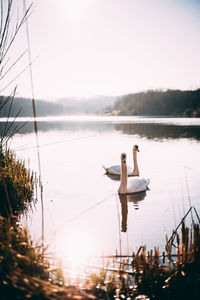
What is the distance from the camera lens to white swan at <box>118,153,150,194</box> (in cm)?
988

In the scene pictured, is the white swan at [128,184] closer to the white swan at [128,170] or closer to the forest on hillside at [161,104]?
the white swan at [128,170]

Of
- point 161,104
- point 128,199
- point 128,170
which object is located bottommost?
point 128,199

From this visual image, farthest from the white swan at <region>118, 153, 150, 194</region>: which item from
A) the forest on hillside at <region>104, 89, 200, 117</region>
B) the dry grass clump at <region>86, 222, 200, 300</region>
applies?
the forest on hillside at <region>104, 89, 200, 117</region>

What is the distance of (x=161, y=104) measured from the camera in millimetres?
140000

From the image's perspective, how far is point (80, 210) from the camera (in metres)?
8.77

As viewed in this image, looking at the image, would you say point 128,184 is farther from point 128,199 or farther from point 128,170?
point 128,170

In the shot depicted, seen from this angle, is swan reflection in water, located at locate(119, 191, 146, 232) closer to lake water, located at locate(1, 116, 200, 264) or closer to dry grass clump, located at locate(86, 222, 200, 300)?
lake water, located at locate(1, 116, 200, 264)

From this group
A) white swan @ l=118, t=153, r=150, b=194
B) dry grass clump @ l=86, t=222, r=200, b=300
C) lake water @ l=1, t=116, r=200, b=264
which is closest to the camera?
dry grass clump @ l=86, t=222, r=200, b=300

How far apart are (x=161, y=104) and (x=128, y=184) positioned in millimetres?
135062

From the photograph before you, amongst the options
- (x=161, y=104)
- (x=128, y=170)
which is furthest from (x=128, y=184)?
(x=161, y=104)

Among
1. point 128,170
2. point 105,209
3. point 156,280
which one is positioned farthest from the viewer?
point 128,170

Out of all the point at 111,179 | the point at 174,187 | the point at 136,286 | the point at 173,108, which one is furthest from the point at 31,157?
the point at 173,108

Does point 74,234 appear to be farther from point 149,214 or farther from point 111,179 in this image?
point 111,179

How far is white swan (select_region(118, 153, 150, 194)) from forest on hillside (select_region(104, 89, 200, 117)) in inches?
4058
